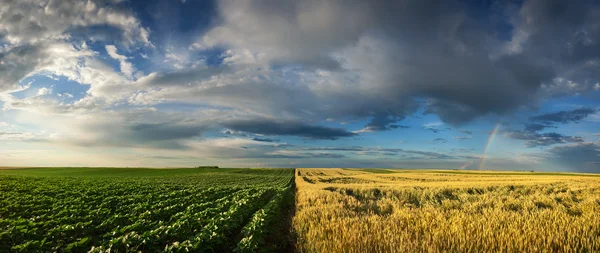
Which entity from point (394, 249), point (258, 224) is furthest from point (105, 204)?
point (394, 249)

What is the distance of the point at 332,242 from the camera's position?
6703mm

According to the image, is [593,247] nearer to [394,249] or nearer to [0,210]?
[394,249]

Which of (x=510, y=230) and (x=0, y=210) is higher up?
(x=510, y=230)

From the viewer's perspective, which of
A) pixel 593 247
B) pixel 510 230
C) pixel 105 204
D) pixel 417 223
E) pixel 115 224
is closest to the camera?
pixel 593 247

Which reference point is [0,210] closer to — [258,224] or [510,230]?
[258,224]

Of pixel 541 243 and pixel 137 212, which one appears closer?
pixel 541 243

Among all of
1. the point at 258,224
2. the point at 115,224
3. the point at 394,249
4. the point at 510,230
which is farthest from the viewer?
the point at 115,224

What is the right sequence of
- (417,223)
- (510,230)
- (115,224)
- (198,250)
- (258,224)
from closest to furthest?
(510,230) < (198,250) < (417,223) < (258,224) < (115,224)

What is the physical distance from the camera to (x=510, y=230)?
23.2 feet

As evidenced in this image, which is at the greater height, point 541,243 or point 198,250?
point 541,243

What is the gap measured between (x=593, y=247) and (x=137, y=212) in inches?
747

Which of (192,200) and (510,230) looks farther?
(192,200)

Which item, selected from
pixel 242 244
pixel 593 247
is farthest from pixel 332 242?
pixel 593 247

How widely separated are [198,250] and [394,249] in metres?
4.87
